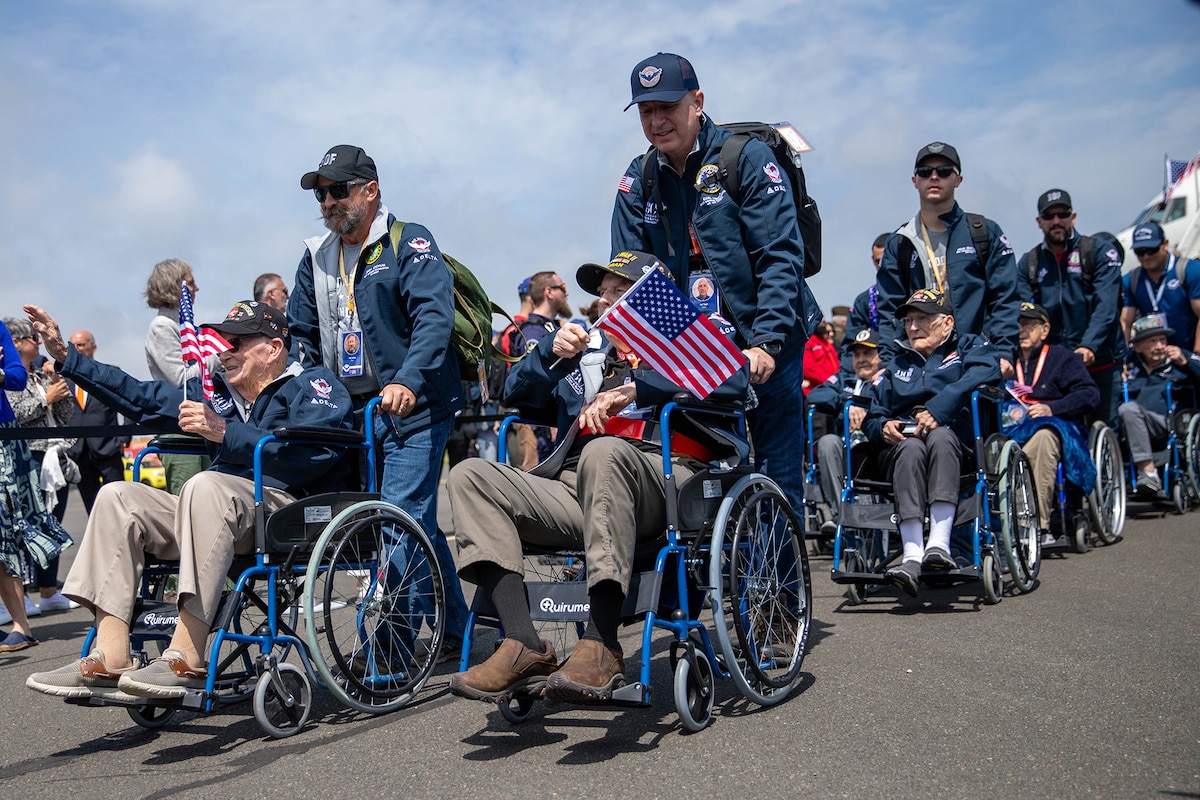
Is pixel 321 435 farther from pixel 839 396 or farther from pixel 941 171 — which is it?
pixel 839 396

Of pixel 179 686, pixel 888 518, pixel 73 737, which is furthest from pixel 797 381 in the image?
pixel 73 737

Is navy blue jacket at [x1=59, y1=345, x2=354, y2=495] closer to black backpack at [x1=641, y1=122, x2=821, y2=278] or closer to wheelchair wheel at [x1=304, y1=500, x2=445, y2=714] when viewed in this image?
wheelchair wheel at [x1=304, y1=500, x2=445, y2=714]

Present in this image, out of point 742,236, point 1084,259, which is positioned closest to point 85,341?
point 742,236

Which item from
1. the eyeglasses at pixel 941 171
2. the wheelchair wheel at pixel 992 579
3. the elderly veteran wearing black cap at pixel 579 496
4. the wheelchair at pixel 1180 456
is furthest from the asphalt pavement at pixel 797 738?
the wheelchair at pixel 1180 456

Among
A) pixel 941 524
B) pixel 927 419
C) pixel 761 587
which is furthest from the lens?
pixel 927 419

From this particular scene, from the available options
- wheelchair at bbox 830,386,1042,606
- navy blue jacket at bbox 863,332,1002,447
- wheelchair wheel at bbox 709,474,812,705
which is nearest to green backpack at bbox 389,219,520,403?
wheelchair wheel at bbox 709,474,812,705

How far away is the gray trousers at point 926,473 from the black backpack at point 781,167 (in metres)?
1.27

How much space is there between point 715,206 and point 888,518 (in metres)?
2.08

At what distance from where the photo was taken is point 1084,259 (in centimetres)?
883

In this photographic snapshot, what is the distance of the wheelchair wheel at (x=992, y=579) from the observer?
5.71 m

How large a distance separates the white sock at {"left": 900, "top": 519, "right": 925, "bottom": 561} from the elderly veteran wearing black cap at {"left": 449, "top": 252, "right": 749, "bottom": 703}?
6.22 feet

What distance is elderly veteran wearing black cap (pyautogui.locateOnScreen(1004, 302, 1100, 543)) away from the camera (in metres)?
7.39

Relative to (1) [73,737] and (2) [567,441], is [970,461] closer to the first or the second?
(2) [567,441]

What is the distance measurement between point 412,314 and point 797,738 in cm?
243
